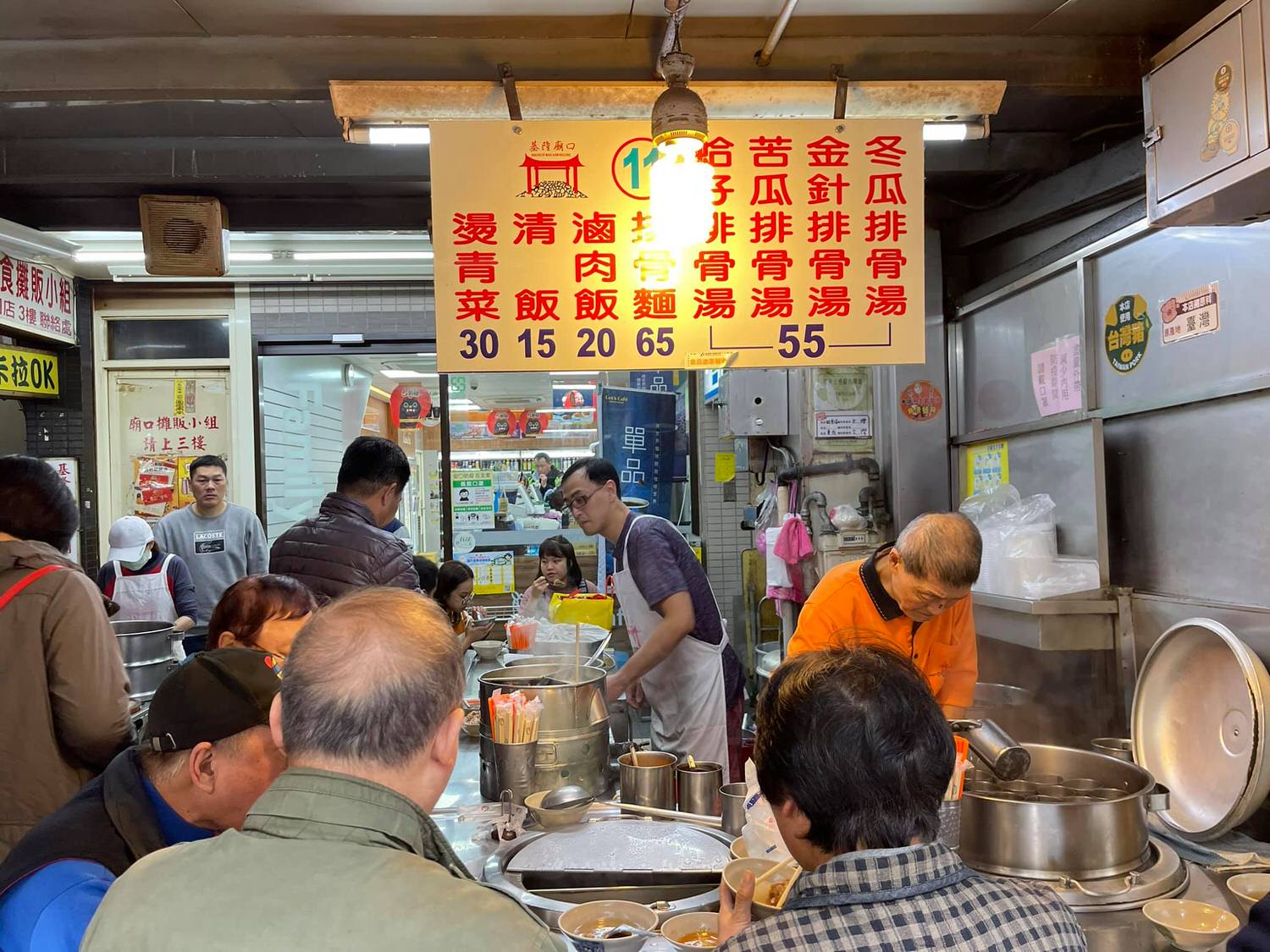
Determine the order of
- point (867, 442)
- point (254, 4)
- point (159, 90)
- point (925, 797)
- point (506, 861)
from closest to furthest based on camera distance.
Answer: point (925, 797) → point (506, 861) → point (254, 4) → point (159, 90) → point (867, 442)

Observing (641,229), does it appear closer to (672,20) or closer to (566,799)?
(672,20)

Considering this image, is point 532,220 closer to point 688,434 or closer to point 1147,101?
point 1147,101

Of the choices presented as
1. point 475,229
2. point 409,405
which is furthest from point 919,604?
point 409,405

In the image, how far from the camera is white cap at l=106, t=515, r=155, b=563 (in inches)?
194

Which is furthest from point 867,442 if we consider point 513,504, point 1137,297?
point 513,504

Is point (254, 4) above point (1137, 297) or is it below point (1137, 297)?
above

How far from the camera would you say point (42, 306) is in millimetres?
6191

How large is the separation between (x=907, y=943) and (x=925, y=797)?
0.21 m

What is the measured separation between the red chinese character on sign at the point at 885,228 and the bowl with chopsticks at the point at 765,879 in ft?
6.48

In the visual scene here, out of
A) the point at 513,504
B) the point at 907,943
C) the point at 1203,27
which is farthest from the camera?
the point at 513,504

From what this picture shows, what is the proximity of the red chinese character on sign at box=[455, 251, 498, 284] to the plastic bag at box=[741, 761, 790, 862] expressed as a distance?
169 centimetres

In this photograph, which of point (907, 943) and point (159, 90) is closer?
point (907, 943)

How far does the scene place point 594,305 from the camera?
2742 mm

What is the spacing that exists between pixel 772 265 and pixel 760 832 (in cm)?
175
